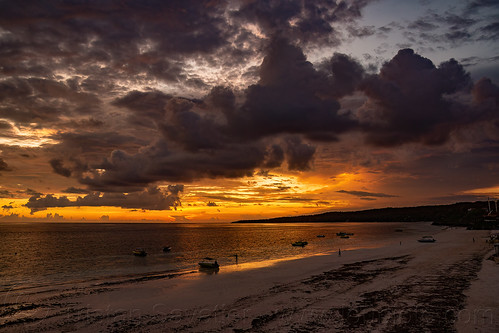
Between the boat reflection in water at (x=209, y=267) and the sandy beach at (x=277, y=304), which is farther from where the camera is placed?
the boat reflection in water at (x=209, y=267)

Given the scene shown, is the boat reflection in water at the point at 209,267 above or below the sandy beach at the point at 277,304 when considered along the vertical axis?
below

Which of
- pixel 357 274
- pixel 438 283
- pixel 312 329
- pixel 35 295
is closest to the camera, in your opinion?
pixel 312 329

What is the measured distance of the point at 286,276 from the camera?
1516 inches

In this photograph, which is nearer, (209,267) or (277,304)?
(277,304)

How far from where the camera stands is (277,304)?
24.8 m

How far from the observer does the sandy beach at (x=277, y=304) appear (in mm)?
19641

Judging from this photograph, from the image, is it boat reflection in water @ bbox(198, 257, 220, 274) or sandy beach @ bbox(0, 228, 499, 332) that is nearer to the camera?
sandy beach @ bbox(0, 228, 499, 332)

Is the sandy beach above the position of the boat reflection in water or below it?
above

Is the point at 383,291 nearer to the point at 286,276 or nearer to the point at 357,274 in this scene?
the point at 357,274

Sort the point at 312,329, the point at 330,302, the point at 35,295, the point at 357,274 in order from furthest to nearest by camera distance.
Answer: the point at 357,274 → the point at 35,295 → the point at 330,302 → the point at 312,329

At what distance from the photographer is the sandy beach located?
64.4 ft

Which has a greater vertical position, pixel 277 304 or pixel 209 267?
pixel 277 304

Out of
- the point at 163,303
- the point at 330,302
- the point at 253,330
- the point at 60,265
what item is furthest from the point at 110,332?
the point at 60,265

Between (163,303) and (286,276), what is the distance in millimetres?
16761
